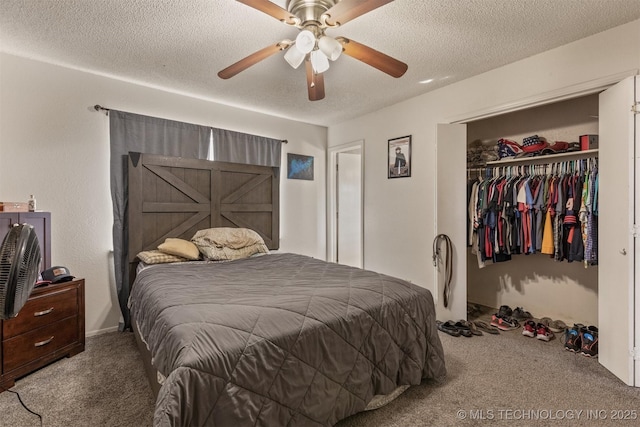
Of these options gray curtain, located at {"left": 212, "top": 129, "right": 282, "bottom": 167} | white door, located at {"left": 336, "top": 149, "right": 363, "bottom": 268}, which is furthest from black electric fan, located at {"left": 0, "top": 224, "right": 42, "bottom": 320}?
white door, located at {"left": 336, "top": 149, "right": 363, "bottom": 268}

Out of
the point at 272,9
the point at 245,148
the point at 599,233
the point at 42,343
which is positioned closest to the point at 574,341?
the point at 599,233

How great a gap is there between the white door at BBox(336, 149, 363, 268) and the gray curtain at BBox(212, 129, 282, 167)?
1.18 m

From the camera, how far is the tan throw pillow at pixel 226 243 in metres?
3.13

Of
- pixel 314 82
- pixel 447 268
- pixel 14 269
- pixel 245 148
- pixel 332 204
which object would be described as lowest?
pixel 447 268

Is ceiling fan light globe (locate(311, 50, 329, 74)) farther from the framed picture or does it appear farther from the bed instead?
the framed picture

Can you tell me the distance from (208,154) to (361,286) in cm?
259

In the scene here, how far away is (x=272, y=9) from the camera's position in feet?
5.21

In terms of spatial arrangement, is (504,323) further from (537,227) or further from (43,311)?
(43,311)

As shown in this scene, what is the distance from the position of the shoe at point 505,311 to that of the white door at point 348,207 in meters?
1.98

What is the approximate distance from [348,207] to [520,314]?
279cm

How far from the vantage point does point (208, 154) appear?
12.1 feet

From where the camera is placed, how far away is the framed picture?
148 inches

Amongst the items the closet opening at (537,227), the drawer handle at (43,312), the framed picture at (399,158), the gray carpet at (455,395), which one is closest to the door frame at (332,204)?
the framed picture at (399,158)

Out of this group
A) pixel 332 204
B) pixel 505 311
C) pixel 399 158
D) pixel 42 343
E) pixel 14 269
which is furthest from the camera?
pixel 332 204
